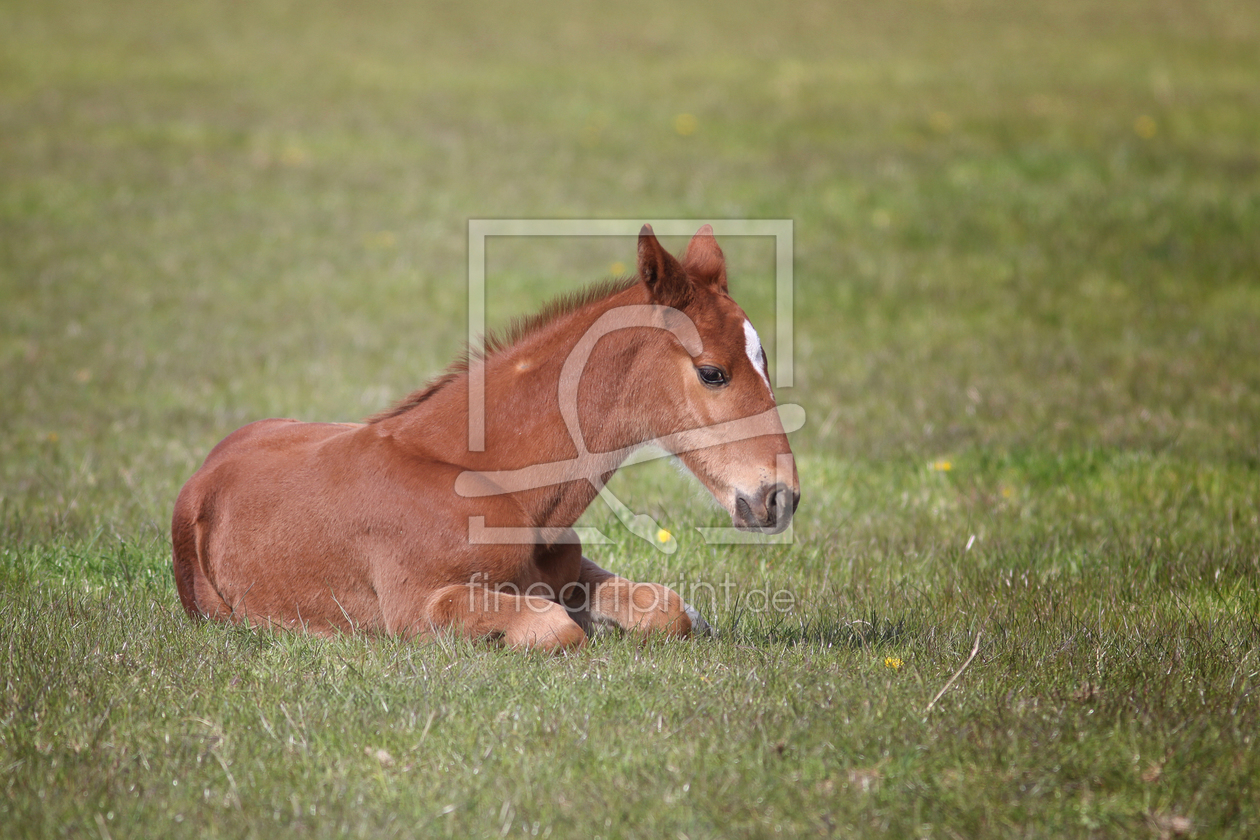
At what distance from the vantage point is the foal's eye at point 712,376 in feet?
14.6

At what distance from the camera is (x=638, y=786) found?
12.0ft

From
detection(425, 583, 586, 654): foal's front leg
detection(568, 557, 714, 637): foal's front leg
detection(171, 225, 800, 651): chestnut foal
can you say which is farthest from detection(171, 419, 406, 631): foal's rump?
detection(568, 557, 714, 637): foal's front leg

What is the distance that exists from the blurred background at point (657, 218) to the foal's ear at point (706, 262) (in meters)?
2.34

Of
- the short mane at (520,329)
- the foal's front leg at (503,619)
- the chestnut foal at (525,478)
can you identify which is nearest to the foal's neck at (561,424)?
the chestnut foal at (525,478)

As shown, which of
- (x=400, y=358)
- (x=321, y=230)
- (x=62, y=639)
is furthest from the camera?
(x=321, y=230)

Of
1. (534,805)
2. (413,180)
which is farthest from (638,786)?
(413,180)

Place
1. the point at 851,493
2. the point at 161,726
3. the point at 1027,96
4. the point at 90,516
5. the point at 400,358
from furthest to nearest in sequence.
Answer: the point at 1027,96, the point at 400,358, the point at 851,493, the point at 90,516, the point at 161,726

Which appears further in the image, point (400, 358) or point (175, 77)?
point (175, 77)

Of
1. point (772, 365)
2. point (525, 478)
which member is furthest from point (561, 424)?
point (772, 365)

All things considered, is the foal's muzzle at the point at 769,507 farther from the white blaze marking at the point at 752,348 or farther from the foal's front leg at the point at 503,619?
the foal's front leg at the point at 503,619

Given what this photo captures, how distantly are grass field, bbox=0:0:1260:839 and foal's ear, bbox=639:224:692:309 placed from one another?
4.39ft

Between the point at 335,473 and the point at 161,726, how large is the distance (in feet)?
3.87

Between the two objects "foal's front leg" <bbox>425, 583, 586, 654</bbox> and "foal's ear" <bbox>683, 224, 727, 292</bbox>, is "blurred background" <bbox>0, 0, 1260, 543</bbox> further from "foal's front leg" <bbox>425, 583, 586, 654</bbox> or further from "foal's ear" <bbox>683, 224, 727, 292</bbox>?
"foal's front leg" <bbox>425, 583, 586, 654</bbox>

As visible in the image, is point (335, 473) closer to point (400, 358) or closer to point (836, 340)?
point (400, 358)
